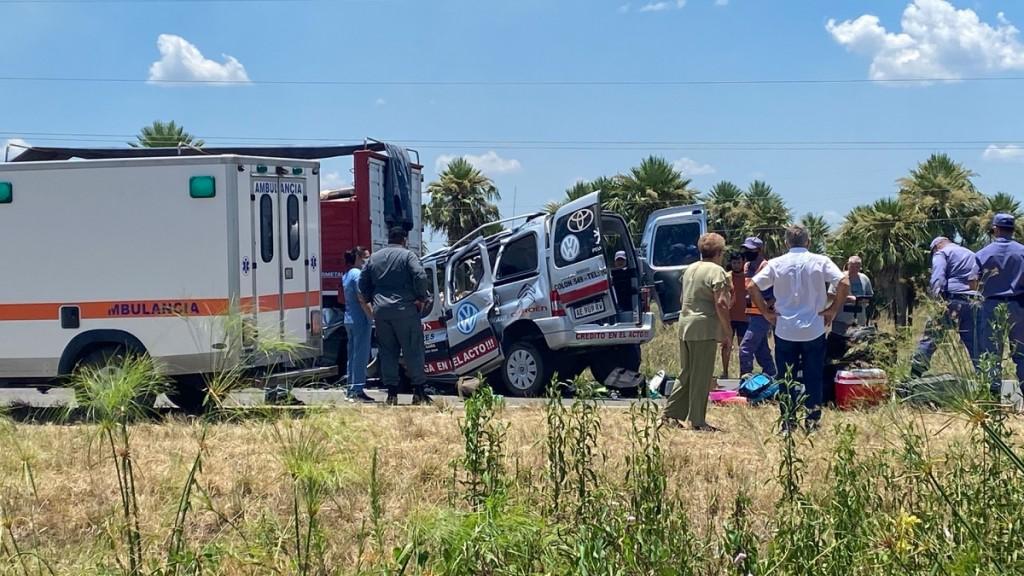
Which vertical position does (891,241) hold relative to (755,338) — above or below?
above

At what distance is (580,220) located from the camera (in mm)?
11164

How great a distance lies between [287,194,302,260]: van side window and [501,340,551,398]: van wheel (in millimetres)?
2850

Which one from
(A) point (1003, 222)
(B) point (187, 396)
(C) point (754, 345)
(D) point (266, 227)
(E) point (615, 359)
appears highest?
(D) point (266, 227)

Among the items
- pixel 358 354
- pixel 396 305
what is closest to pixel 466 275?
pixel 358 354

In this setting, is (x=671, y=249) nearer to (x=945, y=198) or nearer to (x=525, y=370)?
(x=525, y=370)

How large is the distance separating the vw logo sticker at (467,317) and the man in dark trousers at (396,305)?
1723mm

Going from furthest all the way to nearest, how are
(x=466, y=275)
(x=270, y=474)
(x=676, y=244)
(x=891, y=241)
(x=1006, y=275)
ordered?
(x=891, y=241) < (x=676, y=244) < (x=466, y=275) < (x=1006, y=275) < (x=270, y=474)

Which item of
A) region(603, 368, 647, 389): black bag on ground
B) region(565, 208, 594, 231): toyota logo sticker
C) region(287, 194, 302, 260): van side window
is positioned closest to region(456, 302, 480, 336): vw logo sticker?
region(565, 208, 594, 231): toyota logo sticker

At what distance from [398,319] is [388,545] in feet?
15.4

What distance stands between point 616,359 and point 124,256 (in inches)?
221

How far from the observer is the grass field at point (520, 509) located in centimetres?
376

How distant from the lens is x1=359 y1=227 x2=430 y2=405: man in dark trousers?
9477mm

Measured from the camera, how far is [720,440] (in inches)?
281

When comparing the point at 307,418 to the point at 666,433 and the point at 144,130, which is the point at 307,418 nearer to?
the point at 666,433
